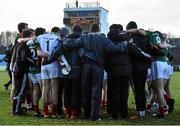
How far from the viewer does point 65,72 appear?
10773 millimetres

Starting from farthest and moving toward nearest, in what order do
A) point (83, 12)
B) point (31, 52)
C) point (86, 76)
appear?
point (83, 12)
point (31, 52)
point (86, 76)

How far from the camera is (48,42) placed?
1101cm

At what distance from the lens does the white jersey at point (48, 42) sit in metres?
11.0

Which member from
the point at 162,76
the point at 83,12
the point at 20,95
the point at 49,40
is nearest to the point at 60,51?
the point at 49,40

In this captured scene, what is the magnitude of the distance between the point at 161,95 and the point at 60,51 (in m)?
2.44

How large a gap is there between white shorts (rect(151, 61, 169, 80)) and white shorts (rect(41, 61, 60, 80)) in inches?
82.9

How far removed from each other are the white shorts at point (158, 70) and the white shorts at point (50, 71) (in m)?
2.10

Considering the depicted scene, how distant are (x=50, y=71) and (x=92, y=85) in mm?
1040

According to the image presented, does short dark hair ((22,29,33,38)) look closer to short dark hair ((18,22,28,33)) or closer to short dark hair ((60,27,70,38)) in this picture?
short dark hair ((18,22,28,33))

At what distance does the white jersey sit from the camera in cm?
1097

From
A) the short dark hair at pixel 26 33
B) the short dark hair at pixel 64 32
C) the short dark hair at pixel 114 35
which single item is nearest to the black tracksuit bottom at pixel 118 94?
the short dark hair at pixel 114 35

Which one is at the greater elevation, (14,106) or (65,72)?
(65,72)

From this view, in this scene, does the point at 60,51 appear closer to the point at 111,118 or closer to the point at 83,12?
the point at 111,118

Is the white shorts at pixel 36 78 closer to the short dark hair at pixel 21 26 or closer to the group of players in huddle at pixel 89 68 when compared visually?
the group of players in huddle at pixel 89 68
